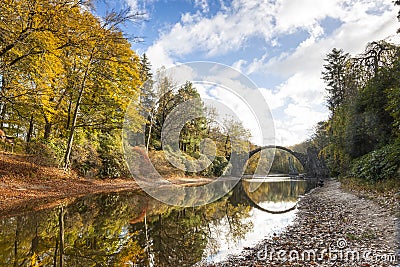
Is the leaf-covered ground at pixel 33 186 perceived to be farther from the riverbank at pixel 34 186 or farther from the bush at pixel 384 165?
the bush at pixel 384 165

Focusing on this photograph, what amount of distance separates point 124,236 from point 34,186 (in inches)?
305

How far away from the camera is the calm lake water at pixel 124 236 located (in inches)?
168

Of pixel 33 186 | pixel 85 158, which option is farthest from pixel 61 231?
pixel 85 158

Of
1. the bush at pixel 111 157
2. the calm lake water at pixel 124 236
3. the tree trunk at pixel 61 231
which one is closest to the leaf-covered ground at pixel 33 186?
the tree trunk at pixel 61 231

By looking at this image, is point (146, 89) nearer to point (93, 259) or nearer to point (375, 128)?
point (375, 128)

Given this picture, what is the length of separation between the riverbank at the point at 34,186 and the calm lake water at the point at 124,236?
48.5 inches

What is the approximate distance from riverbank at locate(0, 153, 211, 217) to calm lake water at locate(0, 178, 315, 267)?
1.23 meters

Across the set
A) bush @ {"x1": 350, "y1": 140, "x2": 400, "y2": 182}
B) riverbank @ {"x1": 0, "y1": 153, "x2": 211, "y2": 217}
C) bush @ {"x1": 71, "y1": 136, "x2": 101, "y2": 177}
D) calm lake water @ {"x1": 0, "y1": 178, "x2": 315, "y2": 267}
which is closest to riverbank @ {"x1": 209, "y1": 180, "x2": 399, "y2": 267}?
calm lake water @ {"x1": 0, "y1": 178, "x2": 315, "y2": 267}

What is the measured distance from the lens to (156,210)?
9203 mm

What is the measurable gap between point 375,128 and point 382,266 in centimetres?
1143

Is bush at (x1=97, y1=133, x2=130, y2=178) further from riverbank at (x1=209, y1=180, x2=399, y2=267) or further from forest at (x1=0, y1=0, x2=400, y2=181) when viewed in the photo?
riverbank at (x1=209, y1=180, x2=399, y2=267)

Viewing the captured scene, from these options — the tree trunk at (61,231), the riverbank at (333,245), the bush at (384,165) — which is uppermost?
the bush at (384,165)

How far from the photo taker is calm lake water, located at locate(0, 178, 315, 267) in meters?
4.26

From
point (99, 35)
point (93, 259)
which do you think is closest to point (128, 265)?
point (93, 259)
